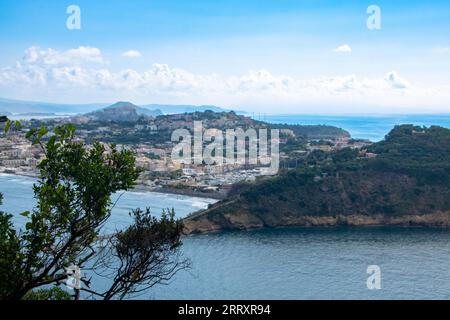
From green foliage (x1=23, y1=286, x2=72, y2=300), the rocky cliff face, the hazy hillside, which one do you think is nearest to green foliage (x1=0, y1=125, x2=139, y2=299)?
green foliage (x1=23, y1=286, x2=72, y2=300)

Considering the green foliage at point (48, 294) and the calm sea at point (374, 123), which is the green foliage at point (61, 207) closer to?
the green foliage at point (48, 294)

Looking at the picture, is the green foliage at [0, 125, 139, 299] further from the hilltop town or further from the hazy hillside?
the hazy hillside

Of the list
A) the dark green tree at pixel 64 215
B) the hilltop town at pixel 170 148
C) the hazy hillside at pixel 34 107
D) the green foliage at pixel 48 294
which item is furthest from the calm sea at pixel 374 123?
the dark green tree at pixel 64 215

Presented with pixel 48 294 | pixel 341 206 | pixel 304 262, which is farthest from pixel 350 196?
pixel 48 294

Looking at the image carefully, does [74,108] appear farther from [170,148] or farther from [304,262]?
[304,262]

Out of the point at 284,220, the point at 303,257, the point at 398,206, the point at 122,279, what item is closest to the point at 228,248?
the point at 303,257
